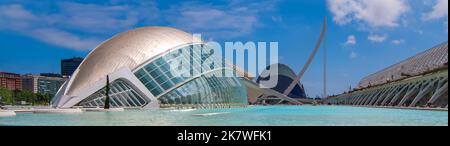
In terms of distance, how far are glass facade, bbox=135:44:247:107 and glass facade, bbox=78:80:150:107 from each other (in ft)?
4.19

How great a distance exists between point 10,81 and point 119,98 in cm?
9745

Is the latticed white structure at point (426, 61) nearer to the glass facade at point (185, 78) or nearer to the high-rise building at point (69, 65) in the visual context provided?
the glass facade at point (185, 78)

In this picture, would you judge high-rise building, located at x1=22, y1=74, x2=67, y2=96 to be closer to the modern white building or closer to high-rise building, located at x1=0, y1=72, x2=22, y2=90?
high-rise building, located at x1=0, y1=72, x2=22, y2=90

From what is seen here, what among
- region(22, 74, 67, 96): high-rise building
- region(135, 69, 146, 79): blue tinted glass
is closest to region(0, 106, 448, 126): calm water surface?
region(135, 69, 146, 79): blue tinted glass

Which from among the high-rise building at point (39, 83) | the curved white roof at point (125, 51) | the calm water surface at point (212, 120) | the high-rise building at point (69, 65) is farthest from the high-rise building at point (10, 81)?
the calm water surface at point (212, 120)

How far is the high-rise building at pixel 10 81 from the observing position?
127 m

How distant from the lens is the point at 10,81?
431 ft

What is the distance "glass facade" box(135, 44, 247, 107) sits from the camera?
4562cm

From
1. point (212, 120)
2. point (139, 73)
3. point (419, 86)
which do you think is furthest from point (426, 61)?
point (212, 120)

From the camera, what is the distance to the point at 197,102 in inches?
1886

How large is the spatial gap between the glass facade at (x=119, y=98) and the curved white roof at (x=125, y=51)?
1386 millimetres
